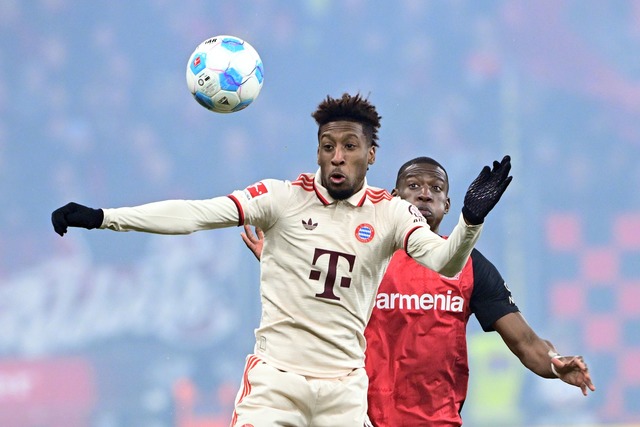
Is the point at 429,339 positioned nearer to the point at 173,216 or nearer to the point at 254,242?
the point at 254,242

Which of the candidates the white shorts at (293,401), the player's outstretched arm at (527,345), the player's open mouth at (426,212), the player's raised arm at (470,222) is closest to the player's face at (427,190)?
the player's open mouth at (426,212)

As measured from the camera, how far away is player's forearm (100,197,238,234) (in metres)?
4.04

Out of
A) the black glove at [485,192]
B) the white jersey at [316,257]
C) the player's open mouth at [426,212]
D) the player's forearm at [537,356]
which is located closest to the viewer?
the black glove at [485,192]

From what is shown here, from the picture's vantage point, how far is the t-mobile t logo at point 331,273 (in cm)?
Result: 440

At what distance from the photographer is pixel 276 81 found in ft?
34.0

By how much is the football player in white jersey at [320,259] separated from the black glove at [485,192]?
→ 26 centimetres

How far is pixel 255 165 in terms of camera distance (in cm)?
1014

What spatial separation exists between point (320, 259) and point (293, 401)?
562 millimetres

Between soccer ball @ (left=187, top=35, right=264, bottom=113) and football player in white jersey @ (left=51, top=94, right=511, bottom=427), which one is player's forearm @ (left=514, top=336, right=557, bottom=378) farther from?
soccer ball @ (left=187, top=35, right=264, bottom=113)

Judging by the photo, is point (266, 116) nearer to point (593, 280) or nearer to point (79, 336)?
point (79, 336)

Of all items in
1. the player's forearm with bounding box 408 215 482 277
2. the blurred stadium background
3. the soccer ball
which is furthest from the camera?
the blurred stadium background

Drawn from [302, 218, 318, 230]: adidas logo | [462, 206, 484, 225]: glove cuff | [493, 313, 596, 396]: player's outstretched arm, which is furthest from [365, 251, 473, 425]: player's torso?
[462, 206, 484, 225]: glove cuff

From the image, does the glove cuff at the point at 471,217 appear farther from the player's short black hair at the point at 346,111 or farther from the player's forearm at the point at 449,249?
the player's short black hair at the point at 346,111

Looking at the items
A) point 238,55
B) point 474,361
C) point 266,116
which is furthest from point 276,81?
point 238,55
